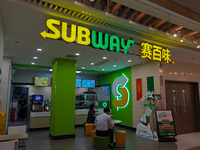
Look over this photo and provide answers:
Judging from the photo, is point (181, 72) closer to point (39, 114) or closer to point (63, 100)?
point (63, 100)

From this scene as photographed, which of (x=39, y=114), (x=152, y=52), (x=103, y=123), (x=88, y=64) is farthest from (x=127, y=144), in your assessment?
(x=39, y=114)

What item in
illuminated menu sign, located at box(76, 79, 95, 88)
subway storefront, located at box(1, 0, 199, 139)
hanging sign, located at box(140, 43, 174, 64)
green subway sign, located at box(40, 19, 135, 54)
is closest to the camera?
green subway sign, located at box(40, 19, 135, 54)

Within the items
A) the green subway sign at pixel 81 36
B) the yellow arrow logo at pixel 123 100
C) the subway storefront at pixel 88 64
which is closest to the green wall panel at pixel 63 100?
the subway storefront at pixel 88 64

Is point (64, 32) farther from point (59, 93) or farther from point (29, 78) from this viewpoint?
point (29, 78)

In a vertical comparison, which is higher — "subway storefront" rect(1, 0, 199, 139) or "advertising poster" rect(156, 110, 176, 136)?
"subway storefront" rect(1, 0, 199, 139)

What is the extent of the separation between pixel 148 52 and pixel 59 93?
374 cm

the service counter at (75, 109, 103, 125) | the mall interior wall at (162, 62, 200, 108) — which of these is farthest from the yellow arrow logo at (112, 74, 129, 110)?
the mall interior wall at (162, 62, 200, 108)

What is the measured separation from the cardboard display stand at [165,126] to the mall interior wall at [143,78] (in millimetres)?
485

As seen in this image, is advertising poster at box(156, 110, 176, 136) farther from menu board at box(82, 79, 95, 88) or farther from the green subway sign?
menu board at box(82, 79, 95, 88)

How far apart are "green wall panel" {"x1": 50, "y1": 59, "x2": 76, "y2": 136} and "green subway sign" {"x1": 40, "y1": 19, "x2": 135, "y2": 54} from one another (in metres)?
2.88

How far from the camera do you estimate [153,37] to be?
470 centimetres

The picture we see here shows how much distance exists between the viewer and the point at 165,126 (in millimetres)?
5965

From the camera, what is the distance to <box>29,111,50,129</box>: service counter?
7688mm

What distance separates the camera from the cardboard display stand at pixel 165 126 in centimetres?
582
